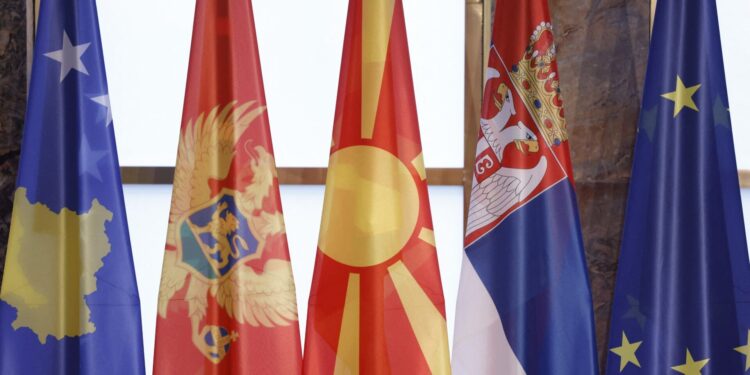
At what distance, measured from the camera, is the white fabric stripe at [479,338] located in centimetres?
165

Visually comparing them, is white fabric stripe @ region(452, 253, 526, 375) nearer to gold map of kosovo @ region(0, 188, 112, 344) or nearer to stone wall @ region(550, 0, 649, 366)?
stone wall @ region(550, 0, 649, 366)

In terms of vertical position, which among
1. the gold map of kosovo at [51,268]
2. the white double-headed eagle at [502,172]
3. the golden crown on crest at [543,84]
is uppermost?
the golden crown on crest at [543,84]

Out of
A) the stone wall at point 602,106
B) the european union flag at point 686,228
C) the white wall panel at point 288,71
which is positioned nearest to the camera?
the european union flag at point 686,228

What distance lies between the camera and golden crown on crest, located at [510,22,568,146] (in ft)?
5.45

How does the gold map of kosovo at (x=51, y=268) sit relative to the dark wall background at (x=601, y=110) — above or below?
below

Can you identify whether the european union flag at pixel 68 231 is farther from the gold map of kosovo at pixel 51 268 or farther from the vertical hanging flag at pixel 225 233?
the vertical hanging flag at pixel 225 233

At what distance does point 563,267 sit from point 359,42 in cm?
66

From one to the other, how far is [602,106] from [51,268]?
131cm

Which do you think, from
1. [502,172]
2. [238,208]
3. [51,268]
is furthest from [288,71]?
[51,268]

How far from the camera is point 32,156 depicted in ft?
5.40

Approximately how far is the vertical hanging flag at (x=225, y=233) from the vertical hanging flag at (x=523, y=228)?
414 mm

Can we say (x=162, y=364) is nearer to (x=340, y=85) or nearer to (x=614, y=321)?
(x=340, y=85)

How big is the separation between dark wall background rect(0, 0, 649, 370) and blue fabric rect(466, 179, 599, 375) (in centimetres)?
18

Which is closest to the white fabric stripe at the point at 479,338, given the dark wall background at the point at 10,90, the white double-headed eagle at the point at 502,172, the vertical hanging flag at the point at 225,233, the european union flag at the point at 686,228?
the white double-headed eagle at the point at 502,172
